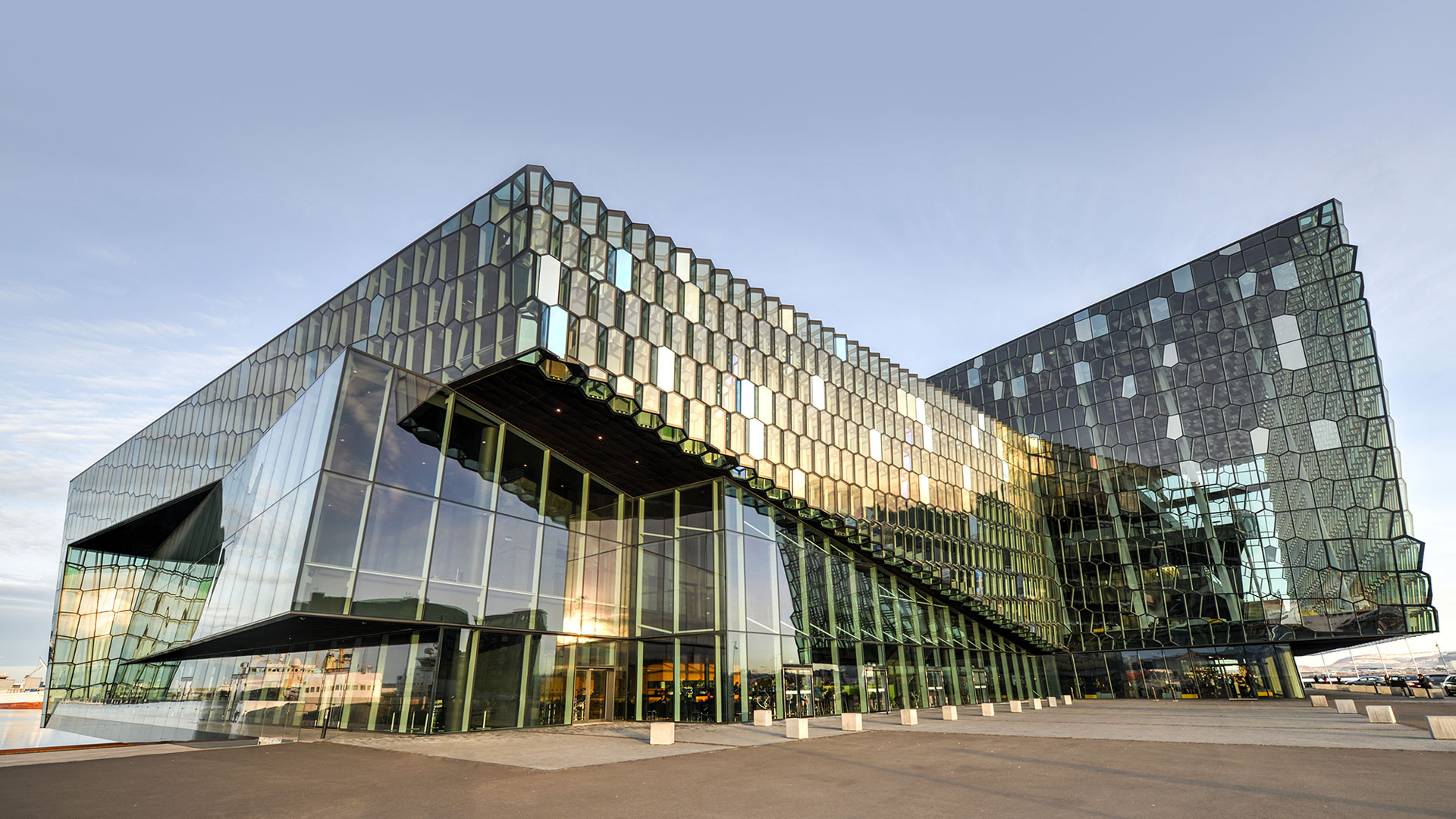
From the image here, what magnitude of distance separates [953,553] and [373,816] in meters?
41.3

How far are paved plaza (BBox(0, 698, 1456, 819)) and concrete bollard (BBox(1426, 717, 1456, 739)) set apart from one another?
369mm

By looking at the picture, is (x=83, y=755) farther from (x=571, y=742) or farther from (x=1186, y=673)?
(x=1186, y=673)

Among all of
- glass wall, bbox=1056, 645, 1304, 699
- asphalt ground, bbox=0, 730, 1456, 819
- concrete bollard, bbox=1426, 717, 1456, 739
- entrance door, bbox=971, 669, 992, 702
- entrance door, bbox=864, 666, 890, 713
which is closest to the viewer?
asphalt ground, bbox=0, 730, 1456, 819

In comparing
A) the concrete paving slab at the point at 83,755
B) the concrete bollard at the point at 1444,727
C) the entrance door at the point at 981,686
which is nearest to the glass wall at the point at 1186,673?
the entrance door at the point at 981,686

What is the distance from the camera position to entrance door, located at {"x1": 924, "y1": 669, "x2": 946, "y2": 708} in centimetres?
3297

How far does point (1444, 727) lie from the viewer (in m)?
17.1

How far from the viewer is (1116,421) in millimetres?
52844

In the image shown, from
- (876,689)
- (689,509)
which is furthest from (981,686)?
(689,509)

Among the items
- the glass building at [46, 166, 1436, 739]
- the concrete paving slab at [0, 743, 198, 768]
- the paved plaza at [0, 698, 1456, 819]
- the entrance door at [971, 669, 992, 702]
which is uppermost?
the glass building at [46, 166, 1436, 739]

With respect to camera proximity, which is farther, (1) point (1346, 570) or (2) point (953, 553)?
(2) point (953, 553)

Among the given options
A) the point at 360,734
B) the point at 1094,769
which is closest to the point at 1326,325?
the point at 1094,769

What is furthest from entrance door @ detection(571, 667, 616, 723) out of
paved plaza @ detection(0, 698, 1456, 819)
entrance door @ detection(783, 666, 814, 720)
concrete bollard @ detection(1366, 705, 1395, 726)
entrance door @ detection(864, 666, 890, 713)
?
concrete bollard @ detection(1366, 705, 1395, 726)

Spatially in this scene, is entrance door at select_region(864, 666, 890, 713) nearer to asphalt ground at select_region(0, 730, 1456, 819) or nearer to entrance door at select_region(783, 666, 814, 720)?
entrance door at select_region(783, 666, 814, 720)

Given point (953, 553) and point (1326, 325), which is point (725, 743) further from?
point (1326, 325)
